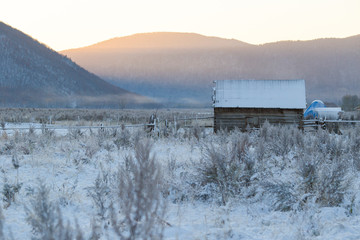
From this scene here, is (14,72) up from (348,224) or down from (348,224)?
up

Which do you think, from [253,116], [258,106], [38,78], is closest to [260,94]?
[258,106]

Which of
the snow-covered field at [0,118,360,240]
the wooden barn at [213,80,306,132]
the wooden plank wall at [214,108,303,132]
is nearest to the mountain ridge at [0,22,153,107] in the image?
the wooden barn at [213,80,306,132]

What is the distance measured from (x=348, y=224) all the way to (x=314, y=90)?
8127 inches

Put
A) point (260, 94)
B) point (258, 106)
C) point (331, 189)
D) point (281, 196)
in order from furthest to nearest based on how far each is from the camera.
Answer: point (260, 94)
point (258, 106)
point (331, 189)
point (281, 196)

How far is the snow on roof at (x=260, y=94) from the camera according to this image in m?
21.9

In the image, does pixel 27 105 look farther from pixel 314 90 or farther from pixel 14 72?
pixel 314 90

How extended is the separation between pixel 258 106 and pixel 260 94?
3.67ft

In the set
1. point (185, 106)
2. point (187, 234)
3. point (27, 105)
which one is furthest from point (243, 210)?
point (185, 106)

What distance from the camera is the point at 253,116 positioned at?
71.8 ft

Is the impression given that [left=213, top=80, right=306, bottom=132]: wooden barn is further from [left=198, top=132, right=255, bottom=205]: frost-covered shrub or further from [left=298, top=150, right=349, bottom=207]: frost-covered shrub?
[left=298, top=150, right=349, bottom=207]: frost-covered shrub

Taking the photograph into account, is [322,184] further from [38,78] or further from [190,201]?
[38,78]

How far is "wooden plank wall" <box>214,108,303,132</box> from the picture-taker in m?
21.7

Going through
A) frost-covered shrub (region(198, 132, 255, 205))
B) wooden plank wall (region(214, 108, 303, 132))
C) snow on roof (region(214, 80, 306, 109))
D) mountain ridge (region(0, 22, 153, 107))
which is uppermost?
mountain ridge (region(0, 22, 153, 107))

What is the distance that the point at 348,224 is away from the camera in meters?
4.43
